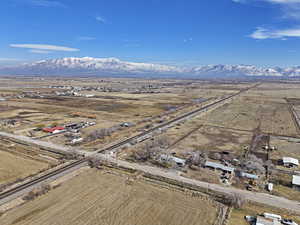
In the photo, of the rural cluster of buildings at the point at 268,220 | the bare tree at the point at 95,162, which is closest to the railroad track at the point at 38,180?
the bare tree at the point at 95,162

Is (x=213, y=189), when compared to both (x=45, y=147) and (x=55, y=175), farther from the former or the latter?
(x=45, y=147)

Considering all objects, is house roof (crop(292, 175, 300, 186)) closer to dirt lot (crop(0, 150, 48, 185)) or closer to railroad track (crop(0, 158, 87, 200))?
railroad track (crop(0, 158, 87, 200))

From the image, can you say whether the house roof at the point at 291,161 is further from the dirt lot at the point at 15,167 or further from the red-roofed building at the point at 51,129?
the red-roofed building at the point at 51,129

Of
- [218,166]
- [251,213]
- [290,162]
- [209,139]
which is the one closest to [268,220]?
[251,213]

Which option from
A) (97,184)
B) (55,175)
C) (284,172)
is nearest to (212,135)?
(284,172)

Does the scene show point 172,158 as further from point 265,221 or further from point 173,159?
point 265,221

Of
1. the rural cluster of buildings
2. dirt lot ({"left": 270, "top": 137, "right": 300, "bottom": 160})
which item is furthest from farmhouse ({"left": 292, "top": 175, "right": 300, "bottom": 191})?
dirt lot ({"left": 270, "top": 137, "right": 300, "bottom": 160})

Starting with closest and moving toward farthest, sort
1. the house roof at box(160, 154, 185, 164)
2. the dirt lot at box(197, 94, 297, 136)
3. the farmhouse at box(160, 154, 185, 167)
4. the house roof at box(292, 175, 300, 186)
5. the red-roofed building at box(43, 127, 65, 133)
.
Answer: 1. the house roof at box(292, 175, 300, 186)
2. the farmhouse at box(160, 154, 185, 167)
3. the house roof at box(160, 154, 185, 164)
4. the red-roofed building at box(43, 127, 65, 133)
5. the dirt lot at box(197, 94, 297, 136)
